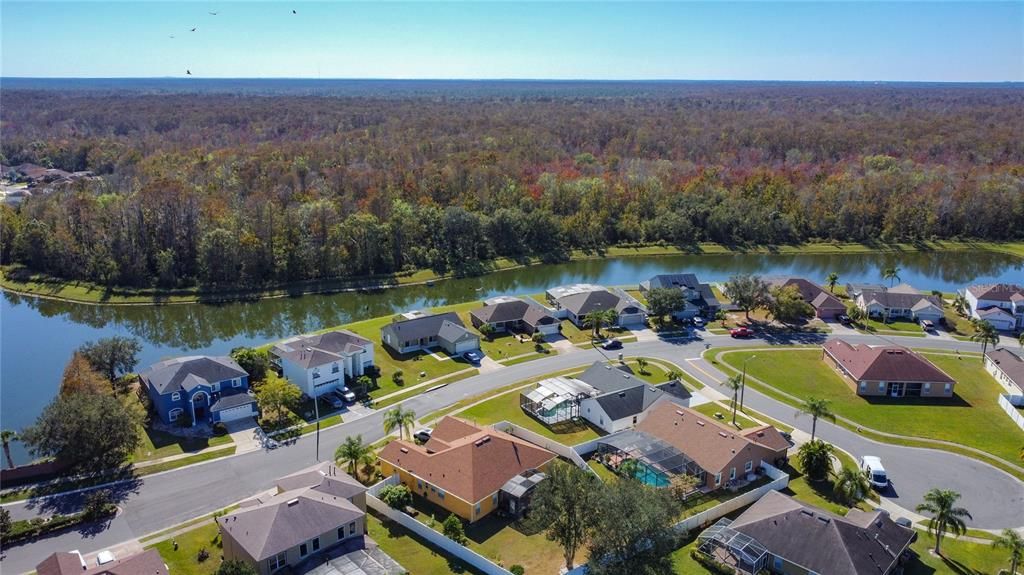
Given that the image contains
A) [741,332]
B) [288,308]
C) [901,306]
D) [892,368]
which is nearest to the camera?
[892,368]

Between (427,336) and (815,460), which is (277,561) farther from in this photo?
(427,336)

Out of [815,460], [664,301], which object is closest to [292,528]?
[815,460]

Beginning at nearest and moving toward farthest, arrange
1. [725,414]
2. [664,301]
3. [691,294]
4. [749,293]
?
[725,414]
[664,301]
[749,293]
[691,294]

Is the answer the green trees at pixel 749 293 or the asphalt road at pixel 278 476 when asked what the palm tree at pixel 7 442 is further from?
the green trees at pixel 749 293

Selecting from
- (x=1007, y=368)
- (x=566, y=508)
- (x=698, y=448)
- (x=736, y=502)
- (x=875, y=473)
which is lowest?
(x=736, y=502)

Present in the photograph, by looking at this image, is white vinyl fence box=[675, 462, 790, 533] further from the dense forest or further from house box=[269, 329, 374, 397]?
the dense forest

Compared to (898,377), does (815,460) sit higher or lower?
lower
